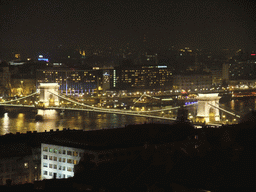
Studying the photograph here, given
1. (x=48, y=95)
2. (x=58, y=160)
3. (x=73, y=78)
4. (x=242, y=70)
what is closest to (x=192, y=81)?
(x=242, y=70)

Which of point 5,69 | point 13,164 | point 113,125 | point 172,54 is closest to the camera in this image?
point 13,164

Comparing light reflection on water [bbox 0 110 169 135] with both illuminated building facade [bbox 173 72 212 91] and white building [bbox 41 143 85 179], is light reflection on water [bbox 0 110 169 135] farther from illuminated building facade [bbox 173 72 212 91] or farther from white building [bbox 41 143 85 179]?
illuminated building facade [bbox 173 72 212 91]

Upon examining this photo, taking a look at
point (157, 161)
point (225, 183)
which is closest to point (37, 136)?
point (157, 161)

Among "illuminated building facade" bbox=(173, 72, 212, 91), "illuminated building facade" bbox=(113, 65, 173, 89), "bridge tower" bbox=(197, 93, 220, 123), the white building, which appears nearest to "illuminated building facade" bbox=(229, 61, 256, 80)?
"illuminated building facade" bbox=(173, 72, 212, 91)

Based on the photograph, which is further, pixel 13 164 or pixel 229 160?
pixel 13 164

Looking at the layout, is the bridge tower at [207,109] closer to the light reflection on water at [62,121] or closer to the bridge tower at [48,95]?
the light reflection on water at [62,121]

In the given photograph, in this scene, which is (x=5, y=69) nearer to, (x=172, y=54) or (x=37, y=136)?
(x=172, y=54)

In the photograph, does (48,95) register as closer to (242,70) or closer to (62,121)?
(62,121)
